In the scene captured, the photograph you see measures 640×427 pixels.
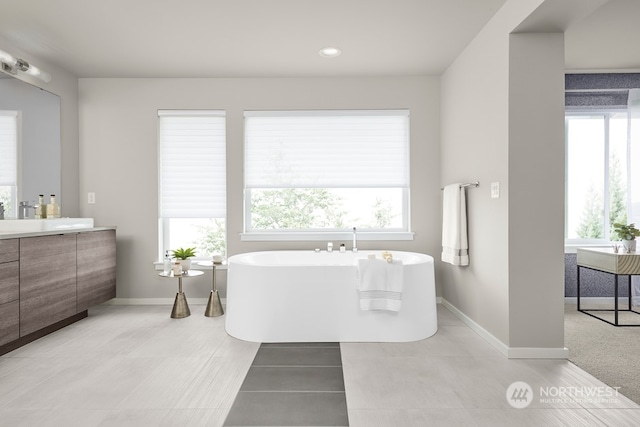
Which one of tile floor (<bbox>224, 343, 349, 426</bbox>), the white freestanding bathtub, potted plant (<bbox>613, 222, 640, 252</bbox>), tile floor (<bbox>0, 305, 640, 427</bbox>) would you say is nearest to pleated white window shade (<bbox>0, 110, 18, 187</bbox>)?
tile floor (<bbox>0, 305, 640, 427</bbox>)

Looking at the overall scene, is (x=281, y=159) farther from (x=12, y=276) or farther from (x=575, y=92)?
(x=575, y=92)

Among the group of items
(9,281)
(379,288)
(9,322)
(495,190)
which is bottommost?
(9,322)

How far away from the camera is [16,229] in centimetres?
312

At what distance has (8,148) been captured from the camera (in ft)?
10.9

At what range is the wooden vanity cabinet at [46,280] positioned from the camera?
9.42 feet

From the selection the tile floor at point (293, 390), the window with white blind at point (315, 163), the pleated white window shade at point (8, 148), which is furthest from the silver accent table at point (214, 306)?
the pleated white window shade at point (8, 148)

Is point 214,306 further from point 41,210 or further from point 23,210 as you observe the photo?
point 23,210

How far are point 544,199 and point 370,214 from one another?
1981mm

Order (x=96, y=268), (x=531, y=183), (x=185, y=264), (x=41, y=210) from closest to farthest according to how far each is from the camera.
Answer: (x=531, y=183) → (x=41, y=210) → (x=96, y=268) → (x=185, y=264)

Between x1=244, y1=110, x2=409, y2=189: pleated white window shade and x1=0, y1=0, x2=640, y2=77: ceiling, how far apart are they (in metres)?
0.53

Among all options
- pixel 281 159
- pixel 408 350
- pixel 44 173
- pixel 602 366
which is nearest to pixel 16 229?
pixel 44 173

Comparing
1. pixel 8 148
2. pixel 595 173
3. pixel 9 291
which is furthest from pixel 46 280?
pixel 595 173

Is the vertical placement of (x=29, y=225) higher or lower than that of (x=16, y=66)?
lower

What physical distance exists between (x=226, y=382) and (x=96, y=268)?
2.26m
